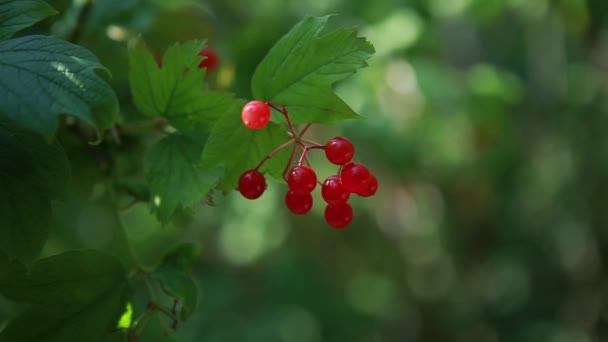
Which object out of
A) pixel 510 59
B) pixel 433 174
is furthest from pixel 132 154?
pixel 510 59

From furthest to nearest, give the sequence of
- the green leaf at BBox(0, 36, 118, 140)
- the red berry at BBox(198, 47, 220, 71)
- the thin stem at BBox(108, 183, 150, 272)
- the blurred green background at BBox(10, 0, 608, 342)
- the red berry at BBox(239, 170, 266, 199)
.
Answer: the blurred green background at BBox(10, 0, 608, 342) < the red berry at BBox(198, 47, 220, 71) < the thin stem at BBox(108, 183, 150, 272) < the red berry at BBox(239, 170, 266, 199) < the green leaf at BBox(0, 36, 118, 140)

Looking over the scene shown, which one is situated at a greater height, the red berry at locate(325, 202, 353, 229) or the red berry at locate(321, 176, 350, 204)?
the red berry at locate(321, 176, 350, 204)

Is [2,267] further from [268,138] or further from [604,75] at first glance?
[604,75]

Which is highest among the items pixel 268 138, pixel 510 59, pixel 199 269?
pixel 268 138

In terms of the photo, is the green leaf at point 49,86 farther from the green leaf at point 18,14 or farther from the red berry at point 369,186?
the red berry at point 369,186

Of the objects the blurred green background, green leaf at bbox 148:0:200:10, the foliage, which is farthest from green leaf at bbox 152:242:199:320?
the blurred green background

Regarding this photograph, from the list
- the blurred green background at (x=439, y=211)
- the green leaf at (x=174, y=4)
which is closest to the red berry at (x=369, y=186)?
the green leaf at (x=174, y=4)

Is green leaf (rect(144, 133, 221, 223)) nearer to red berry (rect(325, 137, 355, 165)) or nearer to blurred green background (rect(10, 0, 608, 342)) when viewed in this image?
red berry (rect(325, 137, 355, 165))
